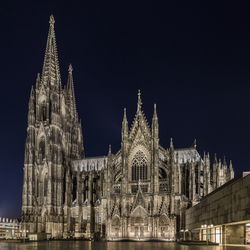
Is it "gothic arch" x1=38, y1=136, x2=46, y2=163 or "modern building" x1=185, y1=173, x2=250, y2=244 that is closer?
"modern building" x1=185, y1=173, x2=250, y2=244

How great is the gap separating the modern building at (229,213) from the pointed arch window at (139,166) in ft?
91.9

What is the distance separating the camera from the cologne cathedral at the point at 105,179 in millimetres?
79812

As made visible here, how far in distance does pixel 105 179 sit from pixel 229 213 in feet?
159

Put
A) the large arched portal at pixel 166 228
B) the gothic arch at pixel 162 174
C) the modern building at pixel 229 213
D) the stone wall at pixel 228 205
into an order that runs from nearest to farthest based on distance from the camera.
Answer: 1. the stone wall at pixel 228 205
2. the modern building at pixel 229 213
3. the large arched portal at pixel 166 228
4. the gothic arch at pixel 162 174

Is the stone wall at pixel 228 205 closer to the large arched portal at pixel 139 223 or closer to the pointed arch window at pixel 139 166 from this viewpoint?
the large arched portal at pixel 139 223

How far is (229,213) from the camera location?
3950 cm

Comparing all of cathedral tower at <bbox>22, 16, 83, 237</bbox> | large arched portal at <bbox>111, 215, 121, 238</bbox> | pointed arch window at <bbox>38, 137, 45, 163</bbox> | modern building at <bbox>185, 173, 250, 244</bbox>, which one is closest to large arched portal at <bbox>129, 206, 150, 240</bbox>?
large arched portal at <bbox>111, 215, 121, 238</bbox>

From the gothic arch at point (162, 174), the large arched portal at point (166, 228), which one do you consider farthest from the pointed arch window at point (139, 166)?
the large arched portal at point (166, 228)

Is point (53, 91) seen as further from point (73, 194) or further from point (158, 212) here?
point (158, 212)

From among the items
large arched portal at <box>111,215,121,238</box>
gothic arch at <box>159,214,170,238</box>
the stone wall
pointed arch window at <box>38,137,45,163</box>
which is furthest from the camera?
pointed arch window at <box>38,137,45,163</box>

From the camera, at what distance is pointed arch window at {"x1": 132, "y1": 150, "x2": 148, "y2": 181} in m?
84.6

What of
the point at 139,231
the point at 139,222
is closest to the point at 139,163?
the point at 139,222

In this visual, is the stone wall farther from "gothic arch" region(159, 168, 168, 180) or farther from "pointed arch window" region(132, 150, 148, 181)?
"pointed arch window" region(132, 150, 148, 181)

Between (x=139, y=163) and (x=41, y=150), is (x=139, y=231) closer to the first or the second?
(x=139, y=163)
